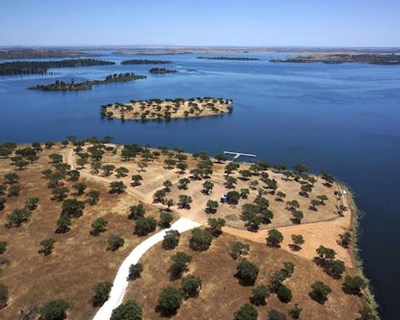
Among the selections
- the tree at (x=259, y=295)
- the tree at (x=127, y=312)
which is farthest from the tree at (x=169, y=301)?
the tree at (x=259, y=295)

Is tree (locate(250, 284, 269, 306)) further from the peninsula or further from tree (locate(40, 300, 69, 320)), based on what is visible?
tree (locate(40, 300, 69, 320))

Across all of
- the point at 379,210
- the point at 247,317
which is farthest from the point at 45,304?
the point at 379,210

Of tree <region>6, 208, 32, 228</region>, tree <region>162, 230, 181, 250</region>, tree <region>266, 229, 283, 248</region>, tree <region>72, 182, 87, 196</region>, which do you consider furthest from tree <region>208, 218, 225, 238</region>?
tree <region>6, 208, 32, 228</region>

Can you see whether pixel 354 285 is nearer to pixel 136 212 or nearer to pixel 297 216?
pixel 297 216

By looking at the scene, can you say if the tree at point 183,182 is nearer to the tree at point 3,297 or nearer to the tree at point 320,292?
the tree at point 320,292

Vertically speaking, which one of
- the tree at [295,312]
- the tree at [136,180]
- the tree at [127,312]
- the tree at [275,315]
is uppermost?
the tree at [136,180]

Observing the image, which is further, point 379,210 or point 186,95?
point 186,95

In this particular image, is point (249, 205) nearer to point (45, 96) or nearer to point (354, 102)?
point (354, 102)

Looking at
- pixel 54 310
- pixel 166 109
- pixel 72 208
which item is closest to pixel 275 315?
pixel 54 310
